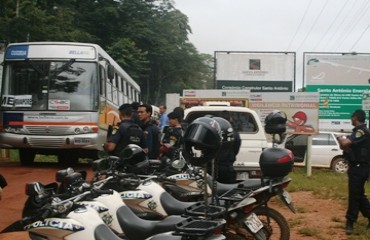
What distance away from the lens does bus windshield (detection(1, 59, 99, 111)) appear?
12297mm

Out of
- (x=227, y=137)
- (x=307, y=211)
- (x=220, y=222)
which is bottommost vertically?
(x=307, y=211)

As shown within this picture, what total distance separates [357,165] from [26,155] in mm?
9476

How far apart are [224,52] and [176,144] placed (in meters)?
20.2

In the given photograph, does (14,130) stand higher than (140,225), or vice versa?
(14,130)

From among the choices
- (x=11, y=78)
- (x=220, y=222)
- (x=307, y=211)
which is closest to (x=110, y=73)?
(x=11, y=78)

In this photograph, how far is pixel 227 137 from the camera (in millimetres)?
3586

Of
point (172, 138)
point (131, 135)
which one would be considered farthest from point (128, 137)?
point (172, 138)

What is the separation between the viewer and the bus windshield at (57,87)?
40.3ft

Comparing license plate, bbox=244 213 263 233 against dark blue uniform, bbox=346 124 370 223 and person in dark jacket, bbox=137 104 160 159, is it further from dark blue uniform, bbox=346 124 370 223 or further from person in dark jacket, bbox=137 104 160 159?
person in dark jacket, bbox=137 104 160 159

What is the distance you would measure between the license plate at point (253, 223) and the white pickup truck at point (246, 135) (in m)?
4.37

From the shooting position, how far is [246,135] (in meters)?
9.69

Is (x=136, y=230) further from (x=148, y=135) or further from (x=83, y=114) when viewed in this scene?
(x=83, y=114)

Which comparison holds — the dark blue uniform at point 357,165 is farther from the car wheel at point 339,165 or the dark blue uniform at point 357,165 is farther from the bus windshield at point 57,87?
the car wheel at point 339,165

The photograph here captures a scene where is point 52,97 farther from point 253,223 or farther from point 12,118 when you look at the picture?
point 253,223
